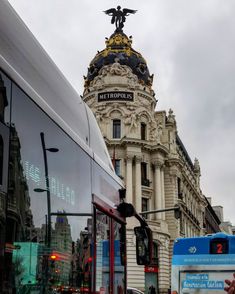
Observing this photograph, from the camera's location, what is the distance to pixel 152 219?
47.6 metres

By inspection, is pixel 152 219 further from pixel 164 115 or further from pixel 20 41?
pixel 20 41

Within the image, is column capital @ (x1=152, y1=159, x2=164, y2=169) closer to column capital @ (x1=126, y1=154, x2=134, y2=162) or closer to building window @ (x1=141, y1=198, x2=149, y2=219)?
column capital @ (x1=126, y1=154, x2=134, y2=162)

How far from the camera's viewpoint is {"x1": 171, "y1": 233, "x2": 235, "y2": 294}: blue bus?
29.7 feet

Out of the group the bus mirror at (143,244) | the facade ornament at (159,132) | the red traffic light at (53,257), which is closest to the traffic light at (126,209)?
the bus mirror at (143,244)

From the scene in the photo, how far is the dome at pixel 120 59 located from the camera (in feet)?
168

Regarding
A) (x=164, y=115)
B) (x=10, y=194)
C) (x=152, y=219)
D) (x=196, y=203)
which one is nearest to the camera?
(x=10, y=194)

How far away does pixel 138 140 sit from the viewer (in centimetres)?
4791

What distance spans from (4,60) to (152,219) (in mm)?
45143

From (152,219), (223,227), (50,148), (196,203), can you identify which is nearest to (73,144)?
(50,148)

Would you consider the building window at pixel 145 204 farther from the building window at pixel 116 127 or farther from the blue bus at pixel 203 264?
the blue bus at pixel 203 264

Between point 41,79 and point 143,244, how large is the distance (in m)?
2.54

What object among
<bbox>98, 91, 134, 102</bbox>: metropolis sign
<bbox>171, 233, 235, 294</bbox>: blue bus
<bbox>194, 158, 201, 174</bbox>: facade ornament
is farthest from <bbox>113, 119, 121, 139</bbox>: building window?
<bbox>171, 233, 235, 294</bbox>: blue bus

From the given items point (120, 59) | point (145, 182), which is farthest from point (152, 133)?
point (120, 59)

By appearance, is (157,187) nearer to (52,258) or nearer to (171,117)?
(171,117)
